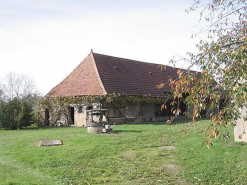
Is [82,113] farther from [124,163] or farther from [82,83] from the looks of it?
[124,163]

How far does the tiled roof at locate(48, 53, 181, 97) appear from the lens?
2378cm

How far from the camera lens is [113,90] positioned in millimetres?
23297

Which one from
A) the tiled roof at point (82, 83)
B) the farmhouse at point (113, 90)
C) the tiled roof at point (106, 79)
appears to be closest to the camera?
the farmhouse at point (113, 90)

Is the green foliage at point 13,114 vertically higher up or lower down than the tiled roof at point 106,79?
lower down

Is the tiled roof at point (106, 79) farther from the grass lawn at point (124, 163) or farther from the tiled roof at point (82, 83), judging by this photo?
the grass lawn at point (124, 163)

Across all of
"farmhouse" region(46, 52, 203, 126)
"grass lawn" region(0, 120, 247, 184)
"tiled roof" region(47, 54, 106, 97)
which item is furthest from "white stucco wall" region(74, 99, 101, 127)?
"grass lawn" region(0, 120, 247, 184)

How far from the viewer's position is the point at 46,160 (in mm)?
9039

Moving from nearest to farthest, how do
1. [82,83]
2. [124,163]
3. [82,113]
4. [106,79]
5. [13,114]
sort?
[124,163]
[13,114]
[82,113]
[106,79]
[82,83]

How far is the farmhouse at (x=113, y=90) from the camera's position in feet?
76.0

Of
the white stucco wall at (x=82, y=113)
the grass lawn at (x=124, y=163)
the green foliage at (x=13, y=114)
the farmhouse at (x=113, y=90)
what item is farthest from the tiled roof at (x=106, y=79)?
the grass lawn at (x=124, y=163)

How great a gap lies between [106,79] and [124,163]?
15925 mm

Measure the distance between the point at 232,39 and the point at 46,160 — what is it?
6.94 metres

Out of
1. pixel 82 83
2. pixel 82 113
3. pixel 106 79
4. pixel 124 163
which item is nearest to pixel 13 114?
pixel 82 113

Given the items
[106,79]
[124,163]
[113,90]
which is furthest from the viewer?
[106,79]
